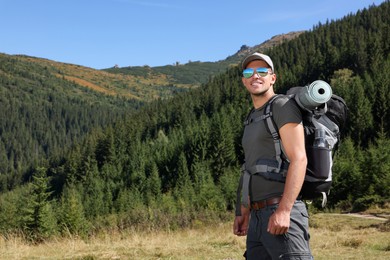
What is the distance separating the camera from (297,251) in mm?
3240

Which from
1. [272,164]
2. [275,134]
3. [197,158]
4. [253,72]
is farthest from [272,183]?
[197,158]

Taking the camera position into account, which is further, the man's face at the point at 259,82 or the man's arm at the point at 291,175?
the man's face at the point at 259,82

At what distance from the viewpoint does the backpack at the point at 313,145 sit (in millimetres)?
3316

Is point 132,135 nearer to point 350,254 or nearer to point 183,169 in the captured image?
point 183,169

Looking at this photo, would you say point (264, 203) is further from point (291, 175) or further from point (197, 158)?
point (197, 158)

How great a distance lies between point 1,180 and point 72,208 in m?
146

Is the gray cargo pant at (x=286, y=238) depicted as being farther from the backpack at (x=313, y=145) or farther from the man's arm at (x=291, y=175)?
the backpack at (x=313, y=145)

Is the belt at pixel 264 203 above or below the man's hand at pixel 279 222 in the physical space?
above

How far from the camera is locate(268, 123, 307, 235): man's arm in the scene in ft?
10.5

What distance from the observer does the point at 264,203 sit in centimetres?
346

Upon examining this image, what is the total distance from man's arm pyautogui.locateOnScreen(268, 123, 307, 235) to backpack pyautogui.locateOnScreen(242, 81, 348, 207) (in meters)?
0.14

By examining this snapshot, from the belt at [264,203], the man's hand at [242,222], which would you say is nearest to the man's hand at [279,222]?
the belt at [264,203]

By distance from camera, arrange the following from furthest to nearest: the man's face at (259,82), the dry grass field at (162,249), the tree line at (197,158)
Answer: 1. the tree line at (197,158)
2. the dry grass field at (162,249)
3. the man's face at (259,82)

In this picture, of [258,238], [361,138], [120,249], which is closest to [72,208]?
[120,249]
